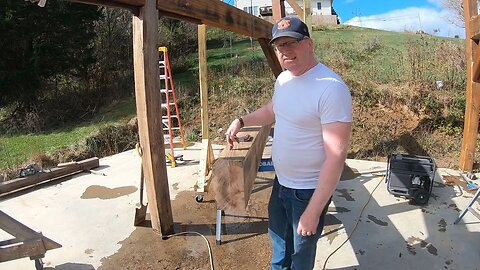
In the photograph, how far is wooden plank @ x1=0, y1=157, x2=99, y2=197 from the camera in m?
4.54

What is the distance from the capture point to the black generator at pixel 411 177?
4.02 m

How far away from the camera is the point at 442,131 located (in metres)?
7.00

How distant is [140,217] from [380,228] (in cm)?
229

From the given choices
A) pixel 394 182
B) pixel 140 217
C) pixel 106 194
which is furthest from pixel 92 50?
pixel 394 182

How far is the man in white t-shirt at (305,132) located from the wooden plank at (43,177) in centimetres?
384

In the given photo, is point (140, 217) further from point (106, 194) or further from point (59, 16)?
point (59, 16)

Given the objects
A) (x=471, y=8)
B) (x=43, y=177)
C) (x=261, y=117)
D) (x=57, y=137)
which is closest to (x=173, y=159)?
(x=43, y=177)

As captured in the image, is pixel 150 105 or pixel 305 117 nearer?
pixel 305 117

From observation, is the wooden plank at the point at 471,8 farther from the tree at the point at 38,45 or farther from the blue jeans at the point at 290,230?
the tree at the point at 38,45

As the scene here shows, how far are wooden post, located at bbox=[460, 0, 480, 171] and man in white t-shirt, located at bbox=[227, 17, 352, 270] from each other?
3.82 meters

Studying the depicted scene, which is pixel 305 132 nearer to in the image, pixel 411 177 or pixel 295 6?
pixel 411 177

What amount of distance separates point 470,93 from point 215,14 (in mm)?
3549

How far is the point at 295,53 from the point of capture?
177cm

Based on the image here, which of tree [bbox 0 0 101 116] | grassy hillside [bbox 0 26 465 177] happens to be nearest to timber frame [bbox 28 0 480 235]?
grassy hillside [bbox 0 26 465 177]
